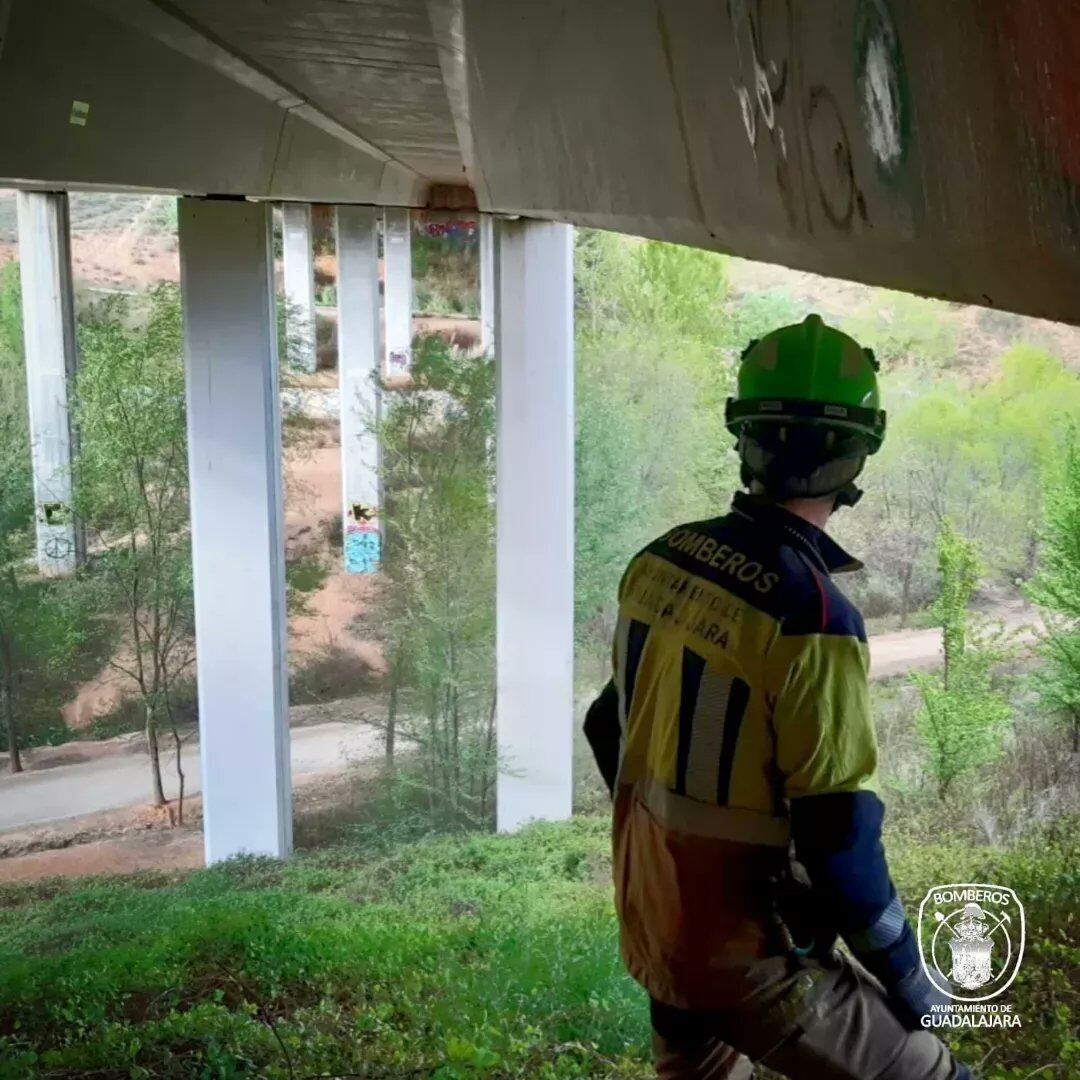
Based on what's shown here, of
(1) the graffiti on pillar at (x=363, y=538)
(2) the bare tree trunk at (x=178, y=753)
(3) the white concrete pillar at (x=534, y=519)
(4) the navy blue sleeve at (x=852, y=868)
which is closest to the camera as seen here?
(4) the navy blue sleeve at (x=852, y=868)

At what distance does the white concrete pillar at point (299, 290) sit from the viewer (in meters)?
9.82

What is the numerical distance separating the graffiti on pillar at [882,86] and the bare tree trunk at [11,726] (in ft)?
43.5

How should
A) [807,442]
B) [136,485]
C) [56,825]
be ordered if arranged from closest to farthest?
[807,442]
[136,485]
[56,825]

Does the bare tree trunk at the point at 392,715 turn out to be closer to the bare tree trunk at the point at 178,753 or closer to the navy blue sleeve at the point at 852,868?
the bare tree trunk at the point at 178,753

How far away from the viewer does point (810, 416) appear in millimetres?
2430

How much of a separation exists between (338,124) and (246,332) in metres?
3.28

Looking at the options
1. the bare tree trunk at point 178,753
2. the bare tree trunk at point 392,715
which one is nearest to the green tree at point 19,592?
the bare tree trunk at point 178,753

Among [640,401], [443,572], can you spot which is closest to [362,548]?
[443,572]

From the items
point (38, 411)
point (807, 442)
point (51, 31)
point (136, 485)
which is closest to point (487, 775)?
point (136, 485)

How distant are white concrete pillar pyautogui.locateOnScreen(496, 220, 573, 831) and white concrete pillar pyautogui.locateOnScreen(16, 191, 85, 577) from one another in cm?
478

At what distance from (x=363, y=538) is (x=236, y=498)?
2203 millimetres

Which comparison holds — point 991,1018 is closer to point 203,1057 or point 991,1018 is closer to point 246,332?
point 203,1057

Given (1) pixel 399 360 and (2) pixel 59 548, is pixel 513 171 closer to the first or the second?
(1) pixel 399 360

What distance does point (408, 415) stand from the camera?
1107cm
